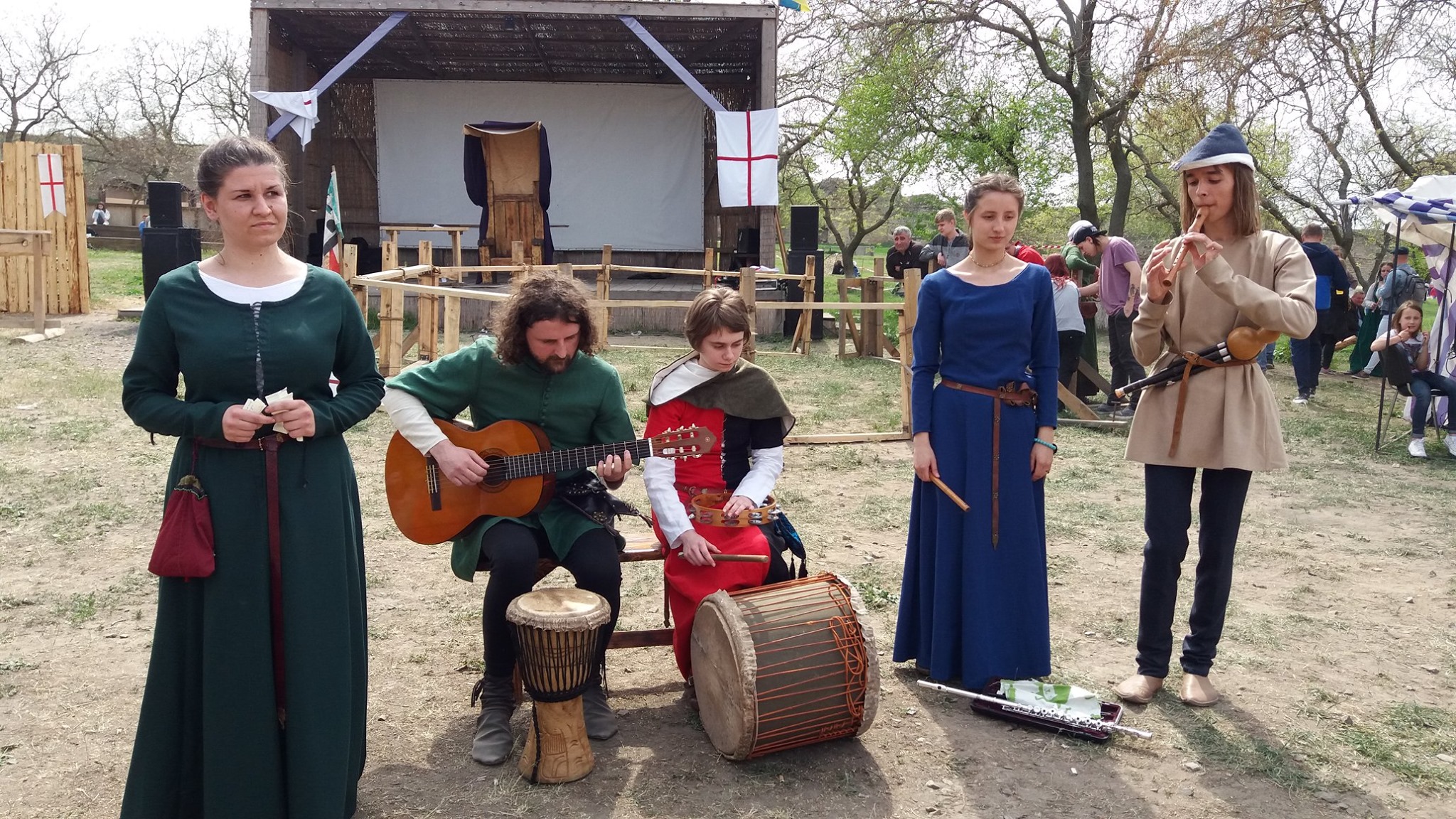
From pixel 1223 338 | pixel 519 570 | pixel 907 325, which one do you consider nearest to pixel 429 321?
pixel 907 325

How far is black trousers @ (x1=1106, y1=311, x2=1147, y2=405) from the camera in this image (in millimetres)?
9680

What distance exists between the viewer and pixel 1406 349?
351 inches

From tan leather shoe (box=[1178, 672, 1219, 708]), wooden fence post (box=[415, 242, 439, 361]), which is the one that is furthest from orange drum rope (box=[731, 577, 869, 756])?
wooden fence post (box=[415, 242, 439, 361])

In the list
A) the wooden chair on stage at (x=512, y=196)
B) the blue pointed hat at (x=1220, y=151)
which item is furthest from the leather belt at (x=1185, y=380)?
the wooden chair on stage at (x=512, y=196)

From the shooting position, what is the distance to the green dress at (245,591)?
2.51 metres

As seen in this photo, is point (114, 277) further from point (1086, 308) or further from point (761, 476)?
point (761, 476)

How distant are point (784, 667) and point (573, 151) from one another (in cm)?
1660

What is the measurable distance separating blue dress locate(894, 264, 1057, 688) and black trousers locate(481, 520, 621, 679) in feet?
3.69

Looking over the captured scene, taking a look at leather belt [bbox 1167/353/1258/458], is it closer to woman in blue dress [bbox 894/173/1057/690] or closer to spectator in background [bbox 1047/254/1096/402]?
woman in blue dress [bbox 894/173/1057/690]

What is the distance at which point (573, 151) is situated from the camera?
1867 cm

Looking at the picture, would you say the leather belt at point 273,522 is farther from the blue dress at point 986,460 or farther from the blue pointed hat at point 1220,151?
the blue pointed hat at point 1220,151

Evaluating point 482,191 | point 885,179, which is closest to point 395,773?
point 482,191

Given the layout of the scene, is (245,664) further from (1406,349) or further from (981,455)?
(1406,349)

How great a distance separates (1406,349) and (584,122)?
13.4 meters
